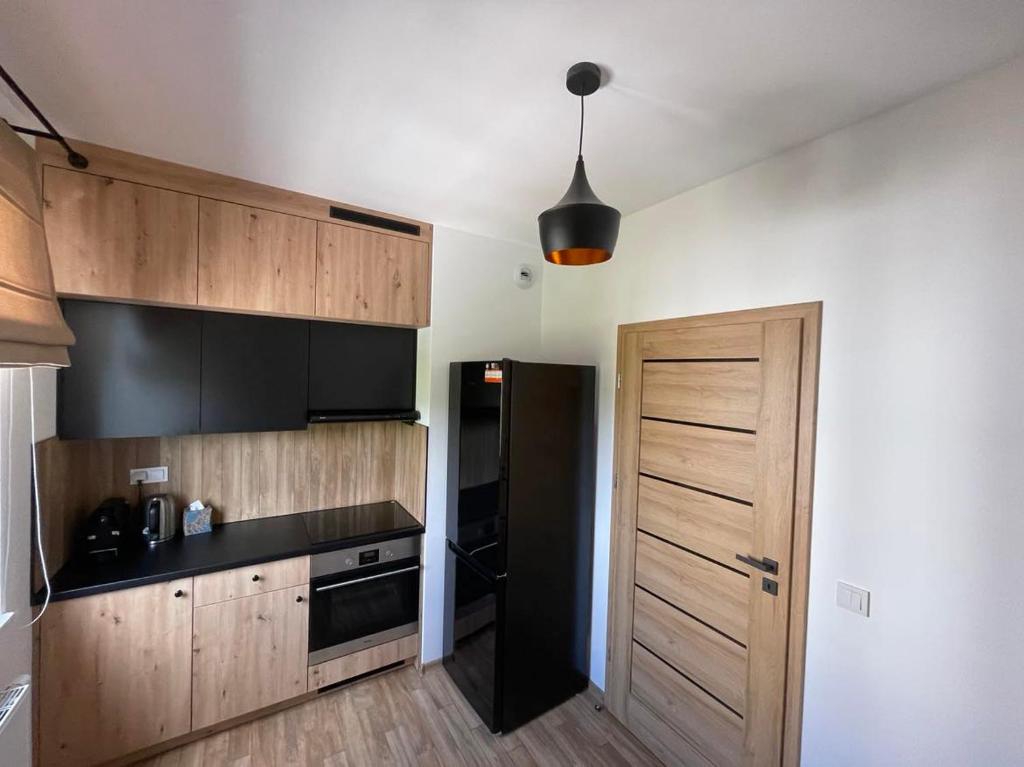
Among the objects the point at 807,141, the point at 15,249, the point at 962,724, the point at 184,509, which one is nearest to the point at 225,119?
the point at 15,249

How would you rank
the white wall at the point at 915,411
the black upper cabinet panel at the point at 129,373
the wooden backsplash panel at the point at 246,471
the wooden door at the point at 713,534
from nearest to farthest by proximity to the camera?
the white wall at the point at 915,411 < the wooden door at the point at 713,534 < the black upper cabinet panel at the point at 129,373 < the wooden backsplash panel at the point at 246,471

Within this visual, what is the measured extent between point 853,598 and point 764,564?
0.27m

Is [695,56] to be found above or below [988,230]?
above

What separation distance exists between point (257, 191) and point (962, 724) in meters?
3.26

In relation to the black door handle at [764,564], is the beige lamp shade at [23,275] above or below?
above

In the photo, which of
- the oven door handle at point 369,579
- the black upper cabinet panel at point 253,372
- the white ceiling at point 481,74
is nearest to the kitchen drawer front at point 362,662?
the oven door handle at point 369,579

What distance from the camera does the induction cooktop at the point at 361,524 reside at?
7.29 ft

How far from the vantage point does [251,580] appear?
1955mm

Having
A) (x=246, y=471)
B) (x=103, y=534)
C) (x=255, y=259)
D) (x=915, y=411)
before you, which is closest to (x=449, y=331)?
(x=255, y=259)

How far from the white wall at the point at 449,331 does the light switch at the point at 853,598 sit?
1892 mm

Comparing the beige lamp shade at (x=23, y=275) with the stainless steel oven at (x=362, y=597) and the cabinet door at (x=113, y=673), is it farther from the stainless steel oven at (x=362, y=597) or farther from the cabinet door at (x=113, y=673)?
the stainless steel oven at (x=362, y=597)

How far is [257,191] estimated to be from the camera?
198 centimetres

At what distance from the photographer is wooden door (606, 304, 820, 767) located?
1.49m

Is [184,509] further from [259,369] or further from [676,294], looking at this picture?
[676,294]
